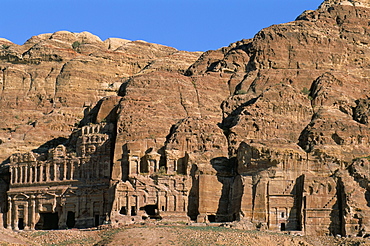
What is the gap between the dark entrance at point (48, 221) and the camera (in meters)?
115

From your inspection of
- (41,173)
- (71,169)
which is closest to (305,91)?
(71,169)

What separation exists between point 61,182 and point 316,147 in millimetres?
29727

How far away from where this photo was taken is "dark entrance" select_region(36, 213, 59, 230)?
4531 inches

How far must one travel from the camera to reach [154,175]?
107 metres

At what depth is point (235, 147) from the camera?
109375 millimetres

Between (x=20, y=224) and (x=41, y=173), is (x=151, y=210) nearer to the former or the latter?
(x=41, y=173)

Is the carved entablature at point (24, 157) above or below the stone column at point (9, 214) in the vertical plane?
above

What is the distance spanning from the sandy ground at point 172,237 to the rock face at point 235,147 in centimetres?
395

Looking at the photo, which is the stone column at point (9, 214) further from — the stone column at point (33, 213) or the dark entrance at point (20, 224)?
the stone column at point (33, 213)

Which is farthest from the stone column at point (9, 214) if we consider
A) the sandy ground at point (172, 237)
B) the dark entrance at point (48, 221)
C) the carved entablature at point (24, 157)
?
the sandy ground at point (172, 237)

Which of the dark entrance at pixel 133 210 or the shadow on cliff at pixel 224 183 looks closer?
the shadow on cliff at pixel 224 183

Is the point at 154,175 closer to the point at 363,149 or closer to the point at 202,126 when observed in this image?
the point at 202,126

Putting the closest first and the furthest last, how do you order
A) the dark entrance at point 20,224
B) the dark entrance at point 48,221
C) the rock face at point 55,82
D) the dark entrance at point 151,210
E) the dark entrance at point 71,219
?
the dark entrance at point 151,210, the dark entrance at point 71,219, the dark entrance at point 48,221, the dark entrance at point 20,224, the rock face at point 55,82

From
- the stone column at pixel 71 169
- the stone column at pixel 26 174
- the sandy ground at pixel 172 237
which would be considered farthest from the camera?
the stone column at pixel 26 174
